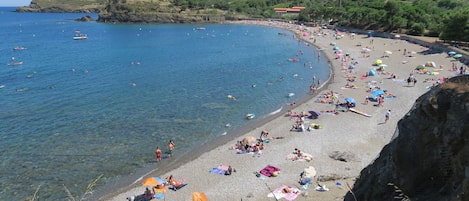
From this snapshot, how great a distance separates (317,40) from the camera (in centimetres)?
8744

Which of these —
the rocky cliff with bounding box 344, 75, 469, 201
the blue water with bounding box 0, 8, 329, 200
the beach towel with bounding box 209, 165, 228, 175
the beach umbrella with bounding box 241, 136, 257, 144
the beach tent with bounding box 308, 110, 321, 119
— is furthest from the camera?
the beach tent with bounding box 308, 110, 321, 119

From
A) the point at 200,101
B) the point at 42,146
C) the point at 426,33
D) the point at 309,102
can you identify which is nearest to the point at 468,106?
the point at 42,146

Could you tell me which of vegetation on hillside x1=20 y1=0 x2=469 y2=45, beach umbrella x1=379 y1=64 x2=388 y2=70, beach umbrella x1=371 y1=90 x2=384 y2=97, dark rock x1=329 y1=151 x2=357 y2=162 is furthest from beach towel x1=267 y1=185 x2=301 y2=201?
vegetation on hillside x1=20 y1=0 x2=469 y2=45

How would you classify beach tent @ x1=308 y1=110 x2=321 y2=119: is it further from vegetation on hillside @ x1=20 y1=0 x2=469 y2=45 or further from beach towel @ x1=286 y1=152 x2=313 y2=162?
vegetation on hillside @ x1=20 y1=0 x2=469 y2=45

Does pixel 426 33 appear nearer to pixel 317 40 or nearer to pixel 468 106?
pixel 317 40

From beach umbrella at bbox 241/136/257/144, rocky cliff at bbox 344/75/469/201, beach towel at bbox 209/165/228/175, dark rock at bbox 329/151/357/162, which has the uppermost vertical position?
rocky cliff at bbox 344/75/469/201

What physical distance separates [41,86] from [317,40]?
59885mm

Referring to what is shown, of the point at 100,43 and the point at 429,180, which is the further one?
the point at 100,43

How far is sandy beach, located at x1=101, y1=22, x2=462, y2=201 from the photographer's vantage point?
2100cm

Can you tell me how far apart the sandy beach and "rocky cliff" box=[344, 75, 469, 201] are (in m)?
3.47

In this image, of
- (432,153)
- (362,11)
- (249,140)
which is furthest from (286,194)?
(362,11)

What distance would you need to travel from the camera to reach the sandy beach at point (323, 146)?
68.9 feet

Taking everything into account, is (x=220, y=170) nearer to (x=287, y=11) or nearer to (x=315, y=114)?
(x=315, y=114)

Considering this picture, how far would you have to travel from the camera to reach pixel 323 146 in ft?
87.2
